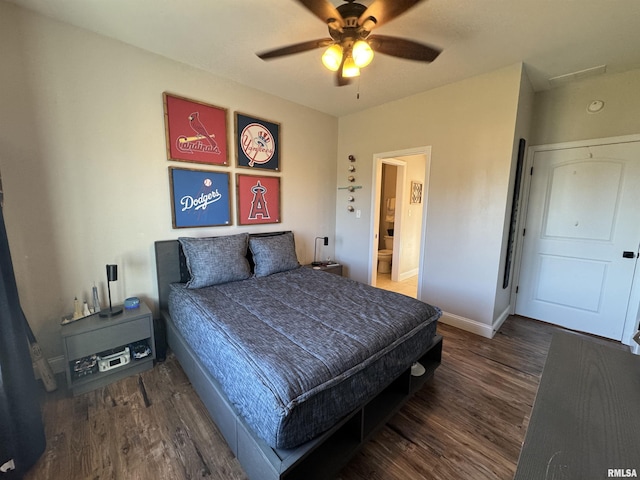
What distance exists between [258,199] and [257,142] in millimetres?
650

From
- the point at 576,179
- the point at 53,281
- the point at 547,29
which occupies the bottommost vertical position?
the point at 53,281

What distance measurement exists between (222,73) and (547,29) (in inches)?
107

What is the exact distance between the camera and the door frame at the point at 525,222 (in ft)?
8.27

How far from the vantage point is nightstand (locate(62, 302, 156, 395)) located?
181cm

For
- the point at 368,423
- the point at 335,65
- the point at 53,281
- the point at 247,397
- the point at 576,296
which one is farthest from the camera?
the point at 576,296

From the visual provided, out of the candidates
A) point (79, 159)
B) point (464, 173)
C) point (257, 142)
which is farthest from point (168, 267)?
point (464, 173)

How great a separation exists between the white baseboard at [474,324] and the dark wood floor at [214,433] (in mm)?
526

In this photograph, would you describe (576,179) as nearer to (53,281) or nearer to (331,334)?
(331,334)

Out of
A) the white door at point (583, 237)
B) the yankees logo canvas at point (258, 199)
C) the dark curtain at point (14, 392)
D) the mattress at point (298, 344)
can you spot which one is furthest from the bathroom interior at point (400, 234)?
the dark curtain at point (14, 392)

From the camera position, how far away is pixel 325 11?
1.39 meters

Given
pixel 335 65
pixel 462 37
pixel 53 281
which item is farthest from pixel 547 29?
pixel 53 281

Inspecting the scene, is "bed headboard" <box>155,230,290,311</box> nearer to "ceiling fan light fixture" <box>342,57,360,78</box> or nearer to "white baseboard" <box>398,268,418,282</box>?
"ceiling fan light fixture" <box>342,57,360,78</box>

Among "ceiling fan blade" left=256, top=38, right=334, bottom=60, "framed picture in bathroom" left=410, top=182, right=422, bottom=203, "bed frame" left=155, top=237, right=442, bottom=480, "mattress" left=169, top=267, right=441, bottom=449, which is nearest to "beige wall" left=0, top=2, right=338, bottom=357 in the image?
"mattress" left=169, top=267, right=441, bottom=449

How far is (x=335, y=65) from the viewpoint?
1.70 m
